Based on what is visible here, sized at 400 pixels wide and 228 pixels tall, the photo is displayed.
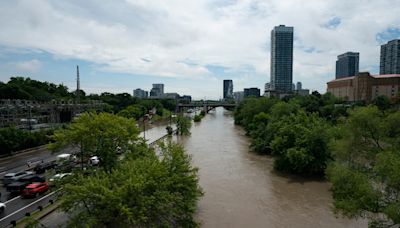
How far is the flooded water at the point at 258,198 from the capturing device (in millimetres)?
17719

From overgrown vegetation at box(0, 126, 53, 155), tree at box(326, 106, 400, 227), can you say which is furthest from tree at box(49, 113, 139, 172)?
overgrown vegetation at box(0, 126, 53, 155)

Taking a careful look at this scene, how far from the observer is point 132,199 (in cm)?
1144

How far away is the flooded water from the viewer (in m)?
17.7

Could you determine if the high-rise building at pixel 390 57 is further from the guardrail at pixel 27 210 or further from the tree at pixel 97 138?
the guardrail at pixel 27 210

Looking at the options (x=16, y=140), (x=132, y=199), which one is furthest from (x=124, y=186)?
(x=16, y=140)

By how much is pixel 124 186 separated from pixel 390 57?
14710 centimetres

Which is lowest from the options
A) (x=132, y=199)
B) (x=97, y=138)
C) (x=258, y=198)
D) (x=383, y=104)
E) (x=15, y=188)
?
(x=258, y=198)

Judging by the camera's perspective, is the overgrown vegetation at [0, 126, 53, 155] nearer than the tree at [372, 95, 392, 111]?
Yes

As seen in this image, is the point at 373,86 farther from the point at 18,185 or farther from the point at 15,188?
the point at 15,188

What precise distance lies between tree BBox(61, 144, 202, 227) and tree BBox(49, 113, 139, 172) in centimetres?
241

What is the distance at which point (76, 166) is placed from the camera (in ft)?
57.2

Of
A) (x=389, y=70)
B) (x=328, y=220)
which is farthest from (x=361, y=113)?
(x=389, y=70)

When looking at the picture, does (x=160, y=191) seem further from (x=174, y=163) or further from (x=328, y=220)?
(x=328, y=220)

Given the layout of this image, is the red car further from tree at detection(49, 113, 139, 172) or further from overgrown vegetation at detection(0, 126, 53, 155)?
overgrown vegetation at detection(0, 126, 53, 155)
